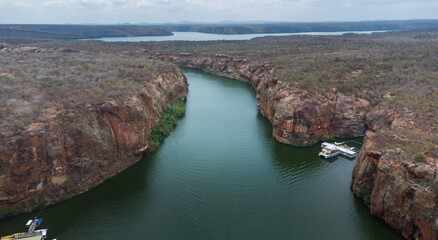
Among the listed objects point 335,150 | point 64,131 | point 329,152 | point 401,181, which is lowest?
point 329,152

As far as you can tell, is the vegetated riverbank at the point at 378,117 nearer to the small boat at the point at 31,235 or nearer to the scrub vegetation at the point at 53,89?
the scrub vegetation at the point at 53,89

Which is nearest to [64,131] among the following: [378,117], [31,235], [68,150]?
[68,150]

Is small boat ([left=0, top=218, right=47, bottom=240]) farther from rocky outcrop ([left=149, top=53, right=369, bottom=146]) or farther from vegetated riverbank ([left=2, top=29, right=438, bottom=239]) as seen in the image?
rocky outcrop ([left=149, top=53, right=369, bottom=146])

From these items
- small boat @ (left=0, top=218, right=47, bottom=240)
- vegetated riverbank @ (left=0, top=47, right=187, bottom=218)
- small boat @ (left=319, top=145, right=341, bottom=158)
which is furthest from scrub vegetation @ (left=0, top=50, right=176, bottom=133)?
small boat @ (left=319, top=145, right=341, bottom=158)

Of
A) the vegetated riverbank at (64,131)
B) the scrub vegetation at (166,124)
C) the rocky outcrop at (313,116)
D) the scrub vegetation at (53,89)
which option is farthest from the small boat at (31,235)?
the rocky outcrop at (313,116)

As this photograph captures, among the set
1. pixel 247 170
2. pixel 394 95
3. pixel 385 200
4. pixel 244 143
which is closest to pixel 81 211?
pixel 247 170

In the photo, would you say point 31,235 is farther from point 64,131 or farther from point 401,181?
point 401,181
